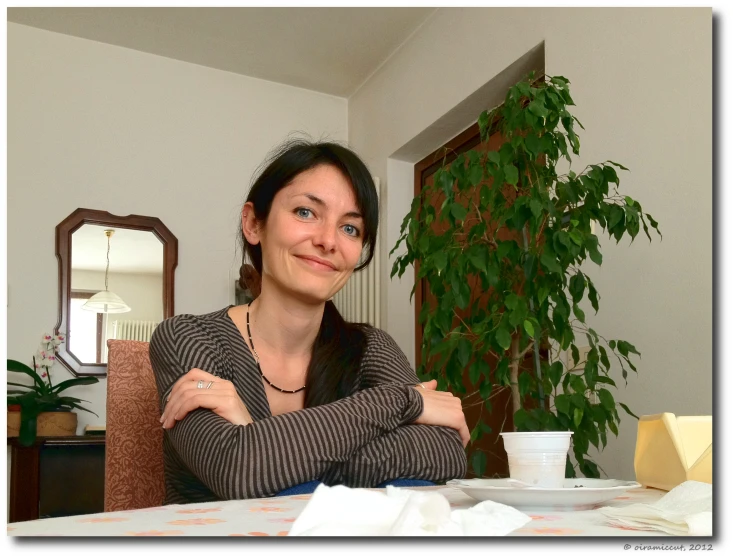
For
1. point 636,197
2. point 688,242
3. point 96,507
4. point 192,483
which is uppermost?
point 636,197

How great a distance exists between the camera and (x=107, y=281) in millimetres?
3471

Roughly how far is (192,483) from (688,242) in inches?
52.2

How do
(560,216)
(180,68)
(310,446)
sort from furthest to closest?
(180,68) → (560,216) → (310,446)

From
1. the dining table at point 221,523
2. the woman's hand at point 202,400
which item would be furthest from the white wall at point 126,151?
the dining table at point 221,523

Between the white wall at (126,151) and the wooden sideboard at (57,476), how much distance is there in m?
0.51

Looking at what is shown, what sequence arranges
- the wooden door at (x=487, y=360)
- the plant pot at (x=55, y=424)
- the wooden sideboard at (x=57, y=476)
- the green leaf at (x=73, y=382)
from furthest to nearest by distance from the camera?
1. the green leaf at (x=73, y=382)
2. the plant pot at (x=55, y=424)
3. the wooden sideboard at (x=57, y=476)
4. the wooden door at (x=487, y=360)

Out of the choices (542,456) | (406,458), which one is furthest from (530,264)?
(542,456)

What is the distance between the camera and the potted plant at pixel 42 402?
2803 mm

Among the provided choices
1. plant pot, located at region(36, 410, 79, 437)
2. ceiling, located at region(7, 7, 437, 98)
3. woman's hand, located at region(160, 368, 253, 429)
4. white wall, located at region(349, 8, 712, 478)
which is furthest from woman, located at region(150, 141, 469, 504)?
ceiling, located at region(7, 7, 437, 98)

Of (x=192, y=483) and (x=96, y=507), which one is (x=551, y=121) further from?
(x=96, y=507)

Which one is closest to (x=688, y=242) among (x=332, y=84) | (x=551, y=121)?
(x=551, y=121)

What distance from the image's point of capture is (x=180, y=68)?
380 centimetres

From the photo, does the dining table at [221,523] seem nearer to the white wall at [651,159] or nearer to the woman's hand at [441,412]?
the woman's hand at [441,412]

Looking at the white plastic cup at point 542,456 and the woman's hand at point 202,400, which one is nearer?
the white plastic cup at point 542,456
